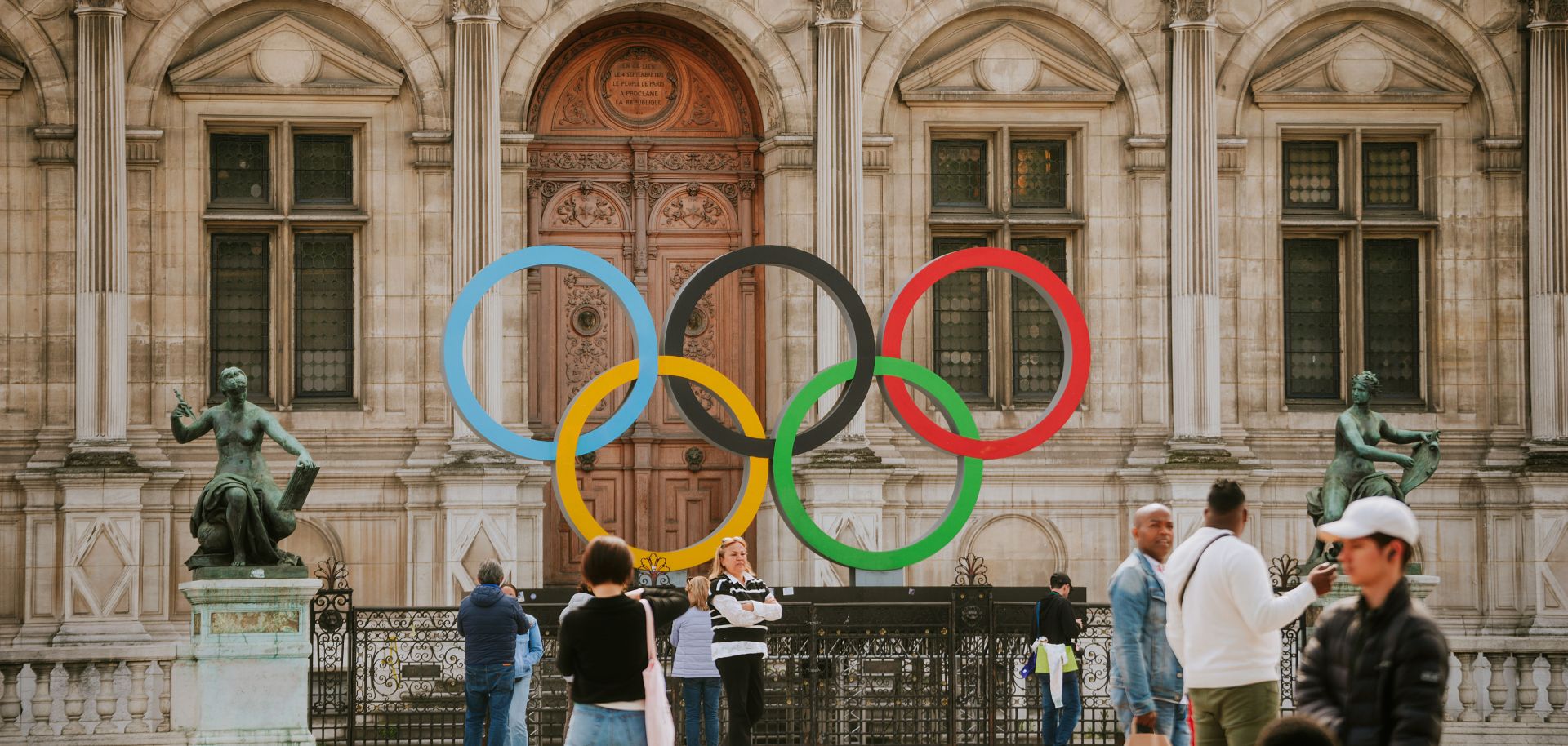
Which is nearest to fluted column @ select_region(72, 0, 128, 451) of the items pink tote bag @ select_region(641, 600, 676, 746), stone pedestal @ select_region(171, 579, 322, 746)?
stone pedestal @ select_region(171, 579, 322, 746)

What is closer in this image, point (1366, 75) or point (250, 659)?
point (250, 659)

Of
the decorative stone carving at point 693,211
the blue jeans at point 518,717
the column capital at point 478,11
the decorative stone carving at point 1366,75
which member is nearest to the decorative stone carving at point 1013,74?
the decorative stone carving at point 1366,75

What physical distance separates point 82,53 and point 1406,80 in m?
14.2

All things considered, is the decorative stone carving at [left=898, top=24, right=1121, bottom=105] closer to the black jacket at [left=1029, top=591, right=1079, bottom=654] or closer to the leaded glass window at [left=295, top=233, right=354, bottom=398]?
the leaded glass window at [left=295, top=233, right=354, bottom=398]

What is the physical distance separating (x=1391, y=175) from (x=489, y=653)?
1317cm

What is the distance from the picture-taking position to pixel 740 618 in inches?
556

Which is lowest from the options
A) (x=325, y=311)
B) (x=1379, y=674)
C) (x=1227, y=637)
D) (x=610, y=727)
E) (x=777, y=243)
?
(x=610, y=727)

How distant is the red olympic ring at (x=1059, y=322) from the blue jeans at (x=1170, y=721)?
7.66 m

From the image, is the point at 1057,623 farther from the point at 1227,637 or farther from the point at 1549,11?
the point at 1549,11

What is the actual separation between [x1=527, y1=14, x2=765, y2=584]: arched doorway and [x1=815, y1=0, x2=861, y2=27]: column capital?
4.51 ft

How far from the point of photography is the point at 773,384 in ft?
74.3

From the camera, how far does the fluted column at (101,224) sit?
2098 cm

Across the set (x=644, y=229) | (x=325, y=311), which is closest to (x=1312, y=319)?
(x=644, y=229)

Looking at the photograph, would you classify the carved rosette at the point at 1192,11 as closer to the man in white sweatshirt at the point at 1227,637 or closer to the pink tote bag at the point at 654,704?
the man in white sweatshirt at the point at 1227,637
